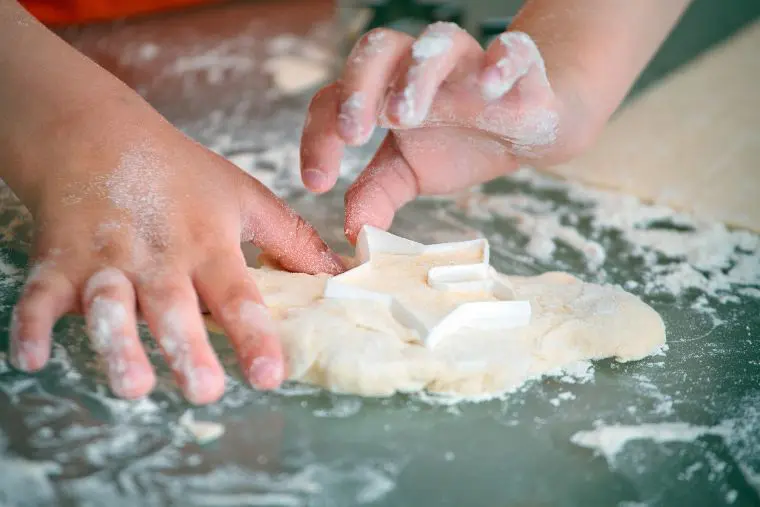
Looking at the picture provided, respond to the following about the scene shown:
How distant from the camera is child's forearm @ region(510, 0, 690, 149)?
1105 mm

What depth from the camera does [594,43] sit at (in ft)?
3.77

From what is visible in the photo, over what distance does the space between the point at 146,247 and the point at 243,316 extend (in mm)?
143

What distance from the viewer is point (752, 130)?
1.44 meters

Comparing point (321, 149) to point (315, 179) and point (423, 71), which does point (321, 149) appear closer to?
point (315, 179)

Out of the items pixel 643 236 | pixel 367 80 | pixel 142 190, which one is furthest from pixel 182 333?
A: pixel 643 236

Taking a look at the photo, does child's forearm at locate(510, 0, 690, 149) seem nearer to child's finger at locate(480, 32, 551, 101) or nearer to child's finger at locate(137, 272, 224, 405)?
child's finger at locate(480, 32, 551, 101)

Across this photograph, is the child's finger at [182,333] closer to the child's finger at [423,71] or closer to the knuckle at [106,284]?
the knuckle at [106,284]

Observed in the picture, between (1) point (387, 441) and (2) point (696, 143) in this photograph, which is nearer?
(1) point (387, 441)

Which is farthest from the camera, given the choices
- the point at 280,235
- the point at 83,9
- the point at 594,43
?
the point at 83,9

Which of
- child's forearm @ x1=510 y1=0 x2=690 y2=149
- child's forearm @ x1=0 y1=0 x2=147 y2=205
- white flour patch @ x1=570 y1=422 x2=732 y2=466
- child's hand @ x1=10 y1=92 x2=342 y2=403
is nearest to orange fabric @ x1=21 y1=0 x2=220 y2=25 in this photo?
child's forearm @ x1=0 y1=0 x2=147 y2=205

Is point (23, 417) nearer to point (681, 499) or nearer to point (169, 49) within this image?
point (681, 499)

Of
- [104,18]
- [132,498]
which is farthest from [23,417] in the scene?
[104,18]

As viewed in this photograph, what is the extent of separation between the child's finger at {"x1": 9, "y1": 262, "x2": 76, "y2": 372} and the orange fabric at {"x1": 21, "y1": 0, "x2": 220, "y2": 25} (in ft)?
Result: 4.82

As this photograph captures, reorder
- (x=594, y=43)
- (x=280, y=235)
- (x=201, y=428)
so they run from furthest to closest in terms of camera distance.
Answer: (x=594, y=43) < (x=280, y=235) < (x=201, y=428)
